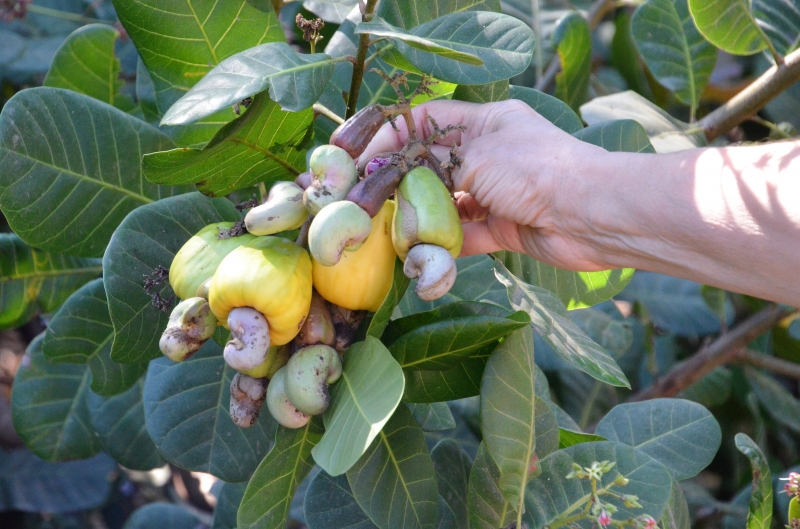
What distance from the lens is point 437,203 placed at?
3.09 feet

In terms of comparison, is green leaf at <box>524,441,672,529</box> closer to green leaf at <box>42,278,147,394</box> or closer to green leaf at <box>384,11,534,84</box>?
green leaf at <box>384,11,534,84</box>

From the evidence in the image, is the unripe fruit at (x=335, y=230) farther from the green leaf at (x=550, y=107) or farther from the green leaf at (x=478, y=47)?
the green leaf at (x=550, y=107)

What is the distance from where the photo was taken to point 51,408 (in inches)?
69.2

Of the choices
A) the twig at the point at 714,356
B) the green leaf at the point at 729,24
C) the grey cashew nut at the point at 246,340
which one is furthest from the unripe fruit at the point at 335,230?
the twig at the point at 714,356

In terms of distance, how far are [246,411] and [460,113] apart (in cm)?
60

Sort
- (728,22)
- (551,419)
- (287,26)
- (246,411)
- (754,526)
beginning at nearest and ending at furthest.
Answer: (246,411)
(551,419)
(754,526)
(728,22)
(287,26)

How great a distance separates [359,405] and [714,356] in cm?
173

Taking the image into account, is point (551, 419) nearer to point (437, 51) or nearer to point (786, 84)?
point (437, 51)

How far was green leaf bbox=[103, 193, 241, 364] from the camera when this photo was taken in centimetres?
111

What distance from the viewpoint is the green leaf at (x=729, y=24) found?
1606 millimetres

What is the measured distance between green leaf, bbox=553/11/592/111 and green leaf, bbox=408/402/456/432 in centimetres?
90

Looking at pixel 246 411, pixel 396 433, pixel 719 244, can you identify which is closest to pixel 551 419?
pixel 396 433

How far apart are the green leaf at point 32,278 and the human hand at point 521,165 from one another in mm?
858

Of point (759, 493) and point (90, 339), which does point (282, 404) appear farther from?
point (759, 493)
